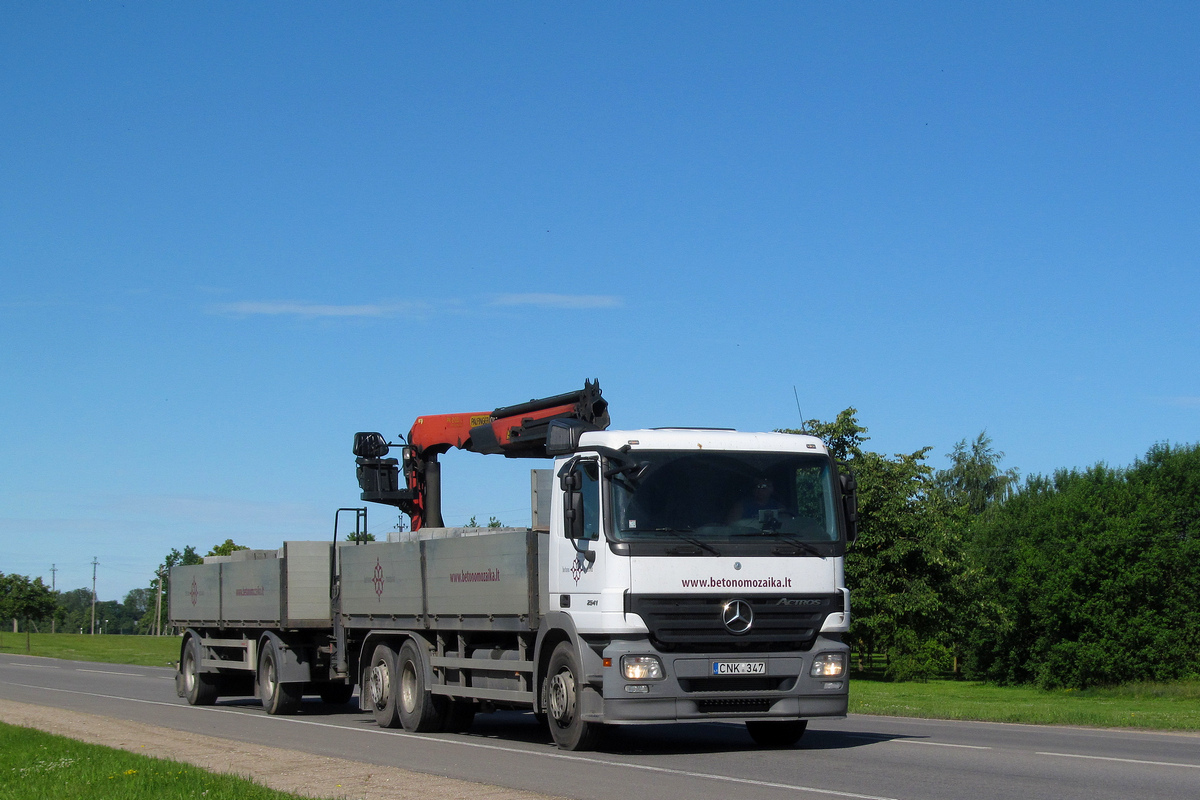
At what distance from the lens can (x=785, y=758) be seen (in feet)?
42.1

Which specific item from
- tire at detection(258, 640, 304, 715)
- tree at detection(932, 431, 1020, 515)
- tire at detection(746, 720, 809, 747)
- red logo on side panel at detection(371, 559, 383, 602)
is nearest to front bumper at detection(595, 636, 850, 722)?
tire at detection(746, 720, 809, 747)

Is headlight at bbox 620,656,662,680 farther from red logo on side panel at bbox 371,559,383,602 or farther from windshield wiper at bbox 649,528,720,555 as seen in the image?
red logo on side panel at bbox 371,559,383,602

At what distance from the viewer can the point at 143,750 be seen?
14.5m

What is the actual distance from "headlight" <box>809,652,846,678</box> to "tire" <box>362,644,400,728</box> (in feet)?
20.8

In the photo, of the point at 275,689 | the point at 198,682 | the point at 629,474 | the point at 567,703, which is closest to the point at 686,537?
the point at 629,474

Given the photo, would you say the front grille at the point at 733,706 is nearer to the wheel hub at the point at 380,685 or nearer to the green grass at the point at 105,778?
the green grass at the point at 105,778

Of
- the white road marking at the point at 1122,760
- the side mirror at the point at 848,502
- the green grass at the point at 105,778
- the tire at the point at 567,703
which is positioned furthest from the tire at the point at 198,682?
the white road marking at the point at 1122,760

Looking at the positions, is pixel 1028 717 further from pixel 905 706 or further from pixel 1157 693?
pixel 1157 693

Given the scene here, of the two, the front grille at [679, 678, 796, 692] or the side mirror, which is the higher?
the side mirror

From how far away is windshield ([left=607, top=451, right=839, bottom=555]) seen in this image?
12.9m

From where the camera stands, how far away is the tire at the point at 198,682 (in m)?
23.5

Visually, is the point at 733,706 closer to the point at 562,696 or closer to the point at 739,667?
the point at 739,667

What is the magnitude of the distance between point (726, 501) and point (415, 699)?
18.7ft

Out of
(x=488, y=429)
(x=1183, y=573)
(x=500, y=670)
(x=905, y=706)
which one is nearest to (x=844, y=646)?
(x=500, y=670)
